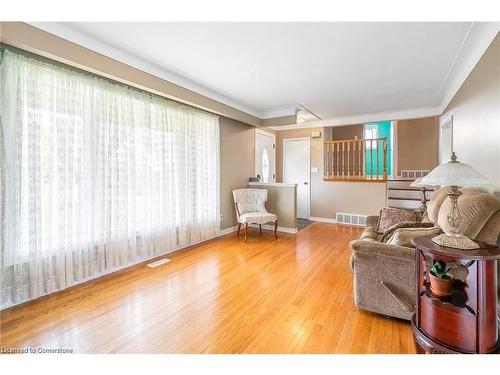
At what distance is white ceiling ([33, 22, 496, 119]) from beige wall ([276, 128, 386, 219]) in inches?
78.7

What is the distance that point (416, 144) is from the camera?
5.73m

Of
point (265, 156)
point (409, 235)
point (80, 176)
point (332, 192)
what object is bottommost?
point (409, 235)

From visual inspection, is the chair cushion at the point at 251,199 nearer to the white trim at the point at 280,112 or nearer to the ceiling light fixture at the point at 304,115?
the white trim at the point at 280,112

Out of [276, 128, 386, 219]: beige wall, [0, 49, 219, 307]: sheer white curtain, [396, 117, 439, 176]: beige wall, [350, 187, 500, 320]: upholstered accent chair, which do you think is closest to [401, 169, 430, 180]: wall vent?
[396, 117, 439, 176]: beige wall

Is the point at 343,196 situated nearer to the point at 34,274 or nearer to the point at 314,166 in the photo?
the point at 314,166

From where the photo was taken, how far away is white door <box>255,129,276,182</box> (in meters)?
5.78

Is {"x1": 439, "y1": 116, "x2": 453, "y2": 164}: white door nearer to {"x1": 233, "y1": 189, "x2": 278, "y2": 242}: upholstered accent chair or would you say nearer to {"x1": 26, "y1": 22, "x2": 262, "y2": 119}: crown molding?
{"x1": 233, "y1": 189, "x2": 278, "y2": 242}: upholstered accent chair

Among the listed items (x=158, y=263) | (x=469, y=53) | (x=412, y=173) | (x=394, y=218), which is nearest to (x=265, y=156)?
(x=412, y=173)

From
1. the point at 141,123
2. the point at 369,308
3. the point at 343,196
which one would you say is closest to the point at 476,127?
the point at 369,308

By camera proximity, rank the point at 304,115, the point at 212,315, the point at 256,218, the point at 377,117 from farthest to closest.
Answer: the point at 304,115 < the point at 377,117 < the point at 256,218 < the point at 212,315

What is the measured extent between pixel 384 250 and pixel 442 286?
0.48 meters

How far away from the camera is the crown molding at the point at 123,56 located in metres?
2.11

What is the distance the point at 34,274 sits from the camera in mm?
2250

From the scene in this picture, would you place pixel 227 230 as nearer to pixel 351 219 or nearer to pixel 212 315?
pixel 212 315
